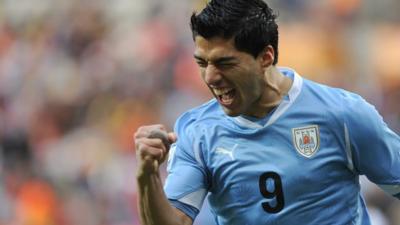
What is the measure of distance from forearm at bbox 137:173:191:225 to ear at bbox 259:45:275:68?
0.71 metres

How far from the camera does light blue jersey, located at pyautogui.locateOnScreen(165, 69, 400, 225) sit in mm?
5008

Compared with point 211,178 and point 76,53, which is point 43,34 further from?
point 211,178

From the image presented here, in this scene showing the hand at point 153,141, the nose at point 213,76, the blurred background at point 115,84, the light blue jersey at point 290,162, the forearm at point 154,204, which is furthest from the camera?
the blurred background at point 115,84

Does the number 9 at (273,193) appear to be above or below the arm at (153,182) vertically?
below

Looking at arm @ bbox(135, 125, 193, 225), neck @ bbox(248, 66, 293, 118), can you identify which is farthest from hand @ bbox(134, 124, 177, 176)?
neck @ bbox(248, 66, 293, 118)

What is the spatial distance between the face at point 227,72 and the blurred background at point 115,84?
488cm

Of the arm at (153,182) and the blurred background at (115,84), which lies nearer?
the arm at (153,182)

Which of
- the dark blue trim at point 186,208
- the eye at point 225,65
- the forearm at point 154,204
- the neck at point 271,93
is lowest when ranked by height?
the dark blue trim at point 186,208

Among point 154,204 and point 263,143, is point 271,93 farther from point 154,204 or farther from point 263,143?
point 154,204

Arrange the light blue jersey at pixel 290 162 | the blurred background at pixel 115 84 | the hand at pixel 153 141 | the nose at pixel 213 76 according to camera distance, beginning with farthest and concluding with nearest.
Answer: the blurred background at pixel 115 84 < the light blue jersey at pixel 290 162 < the nose at pixel 213 76 < the hand at pixel 153 141

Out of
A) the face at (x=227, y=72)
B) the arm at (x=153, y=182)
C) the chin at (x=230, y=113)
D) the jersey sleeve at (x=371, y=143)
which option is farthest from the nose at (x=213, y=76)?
the jersey sleeve at (x=371, y=143)

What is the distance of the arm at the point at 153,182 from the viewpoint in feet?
Result: 14.7

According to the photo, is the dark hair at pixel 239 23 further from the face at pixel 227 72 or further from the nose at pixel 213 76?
the nose at pixel 213 76

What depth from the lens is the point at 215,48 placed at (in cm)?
489
